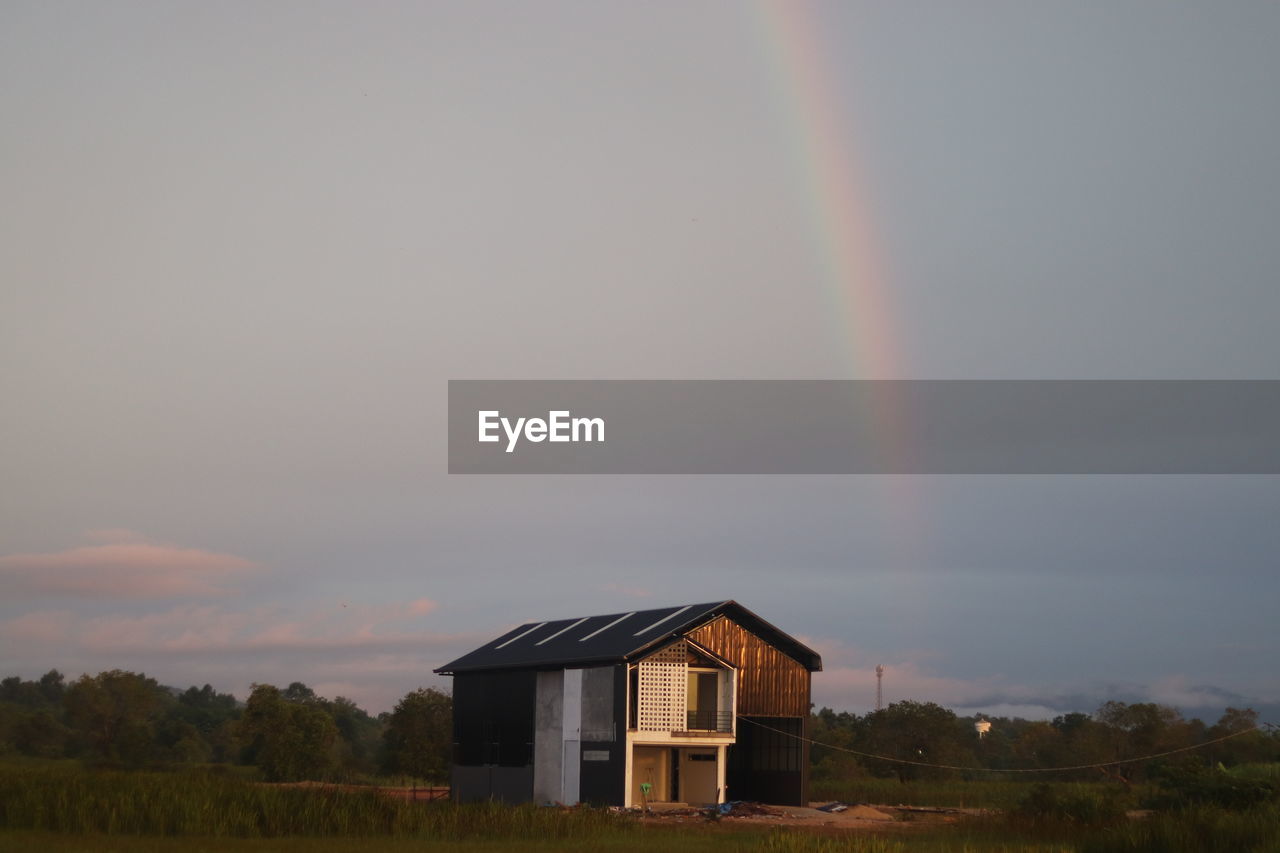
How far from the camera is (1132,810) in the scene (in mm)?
36594

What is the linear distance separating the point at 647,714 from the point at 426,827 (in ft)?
47.8

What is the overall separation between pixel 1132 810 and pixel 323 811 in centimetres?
2082

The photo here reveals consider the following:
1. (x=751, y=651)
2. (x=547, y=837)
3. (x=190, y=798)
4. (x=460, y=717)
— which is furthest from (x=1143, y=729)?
(x=190, y=798)

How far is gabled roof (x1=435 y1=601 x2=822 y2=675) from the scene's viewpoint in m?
43.9

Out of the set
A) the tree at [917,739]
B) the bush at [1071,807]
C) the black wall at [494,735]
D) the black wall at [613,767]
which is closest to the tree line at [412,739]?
the tree at [917,739]

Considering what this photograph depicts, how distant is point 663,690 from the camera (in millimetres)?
43688

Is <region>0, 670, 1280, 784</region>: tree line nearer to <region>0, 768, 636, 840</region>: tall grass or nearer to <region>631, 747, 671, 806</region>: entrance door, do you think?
<region>631, 747, 671, 806</region>: entrance door

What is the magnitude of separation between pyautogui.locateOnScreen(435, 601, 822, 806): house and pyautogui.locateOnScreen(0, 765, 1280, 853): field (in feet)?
28.5

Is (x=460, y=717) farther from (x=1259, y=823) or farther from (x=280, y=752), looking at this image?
(x=1259, y=823)

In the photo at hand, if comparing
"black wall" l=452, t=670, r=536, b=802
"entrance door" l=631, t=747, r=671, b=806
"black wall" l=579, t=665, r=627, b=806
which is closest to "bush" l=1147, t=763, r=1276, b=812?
"black wall" l=579, t=665, r=627, b=806

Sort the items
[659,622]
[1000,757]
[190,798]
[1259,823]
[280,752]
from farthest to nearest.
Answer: [1000,757] < [280,752] < [659,622] < [190,798] < [1259,823]

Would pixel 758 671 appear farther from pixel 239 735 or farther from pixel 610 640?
pixel 239 735

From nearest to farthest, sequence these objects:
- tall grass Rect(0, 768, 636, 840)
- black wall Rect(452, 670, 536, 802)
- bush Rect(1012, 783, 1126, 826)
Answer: tall grass Rect(0, 768, 636, 840)
bush Rect(1012, 783, 1126, 826)
black wall Rect(452, 670, 536, 802)

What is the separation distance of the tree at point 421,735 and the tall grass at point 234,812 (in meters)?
34.1
